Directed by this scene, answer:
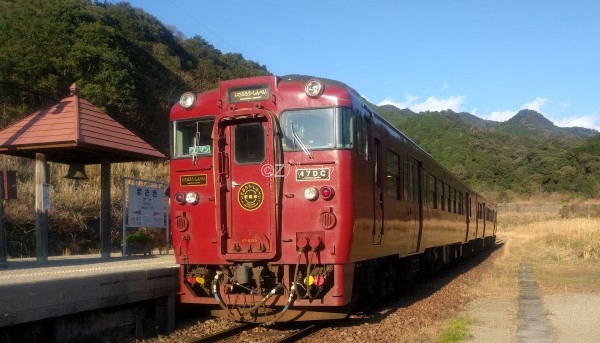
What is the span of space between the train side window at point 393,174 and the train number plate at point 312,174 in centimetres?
222

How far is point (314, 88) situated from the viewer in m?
8.03

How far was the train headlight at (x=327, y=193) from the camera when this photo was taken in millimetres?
7695

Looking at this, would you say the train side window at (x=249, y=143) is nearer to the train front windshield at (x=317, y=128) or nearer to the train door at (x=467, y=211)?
the train front windshield at (x=317, y=128)

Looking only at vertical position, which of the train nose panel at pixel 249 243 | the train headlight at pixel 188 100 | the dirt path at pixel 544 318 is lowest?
the dirt path at pixel 544 318

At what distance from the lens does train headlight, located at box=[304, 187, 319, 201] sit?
7.74 metres

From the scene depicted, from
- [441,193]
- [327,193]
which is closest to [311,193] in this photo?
[327,193]

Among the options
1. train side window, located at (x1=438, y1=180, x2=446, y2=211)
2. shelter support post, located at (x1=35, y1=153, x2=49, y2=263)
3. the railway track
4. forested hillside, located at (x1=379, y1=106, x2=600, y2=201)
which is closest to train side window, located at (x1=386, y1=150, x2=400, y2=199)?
the railway track

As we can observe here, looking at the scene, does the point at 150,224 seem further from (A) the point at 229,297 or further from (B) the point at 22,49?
(B) the point at 22,49

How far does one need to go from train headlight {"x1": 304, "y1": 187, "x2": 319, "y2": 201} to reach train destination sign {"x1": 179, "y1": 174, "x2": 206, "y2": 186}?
1.51 metres

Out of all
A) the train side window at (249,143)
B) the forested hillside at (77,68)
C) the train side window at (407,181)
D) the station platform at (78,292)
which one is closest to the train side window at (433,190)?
the train side window at (407,181)

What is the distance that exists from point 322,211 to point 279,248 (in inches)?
29.2

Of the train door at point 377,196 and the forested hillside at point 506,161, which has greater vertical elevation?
the forested hillside at point 506,161

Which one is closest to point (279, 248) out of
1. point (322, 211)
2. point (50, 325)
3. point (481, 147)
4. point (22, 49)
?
point (322, 211)

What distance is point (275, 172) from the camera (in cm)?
794
